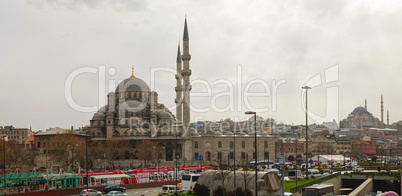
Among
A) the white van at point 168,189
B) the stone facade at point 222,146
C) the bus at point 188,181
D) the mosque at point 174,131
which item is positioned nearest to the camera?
the white van at point 168,189

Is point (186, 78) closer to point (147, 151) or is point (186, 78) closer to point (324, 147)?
point (147, 151)

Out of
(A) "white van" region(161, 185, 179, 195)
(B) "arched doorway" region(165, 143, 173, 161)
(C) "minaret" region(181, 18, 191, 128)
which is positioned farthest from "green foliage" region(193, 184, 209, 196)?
(B) "arched doorway" region(165, 143, 173, 161)

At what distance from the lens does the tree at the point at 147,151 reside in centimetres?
6805

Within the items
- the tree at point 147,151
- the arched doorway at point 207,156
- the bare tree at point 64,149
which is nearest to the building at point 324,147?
the arched doorway at point 207,156

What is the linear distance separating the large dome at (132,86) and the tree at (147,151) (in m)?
14.6

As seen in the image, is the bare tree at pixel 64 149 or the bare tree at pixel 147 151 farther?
the bare tree at pixel 147 151

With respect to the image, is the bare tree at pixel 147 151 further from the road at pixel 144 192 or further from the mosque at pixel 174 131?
the road at pixel 144 192

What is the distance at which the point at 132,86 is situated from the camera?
3344 inches

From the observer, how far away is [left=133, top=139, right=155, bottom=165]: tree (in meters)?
68.1

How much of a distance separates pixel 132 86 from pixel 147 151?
20155mm

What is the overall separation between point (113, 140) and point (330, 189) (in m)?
43.8

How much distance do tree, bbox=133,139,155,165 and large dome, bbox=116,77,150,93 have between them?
14.6 m

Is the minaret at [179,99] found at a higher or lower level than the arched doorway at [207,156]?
higher

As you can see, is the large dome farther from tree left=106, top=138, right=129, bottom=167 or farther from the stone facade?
tree left=106, top=138, right=129, bottom=167
